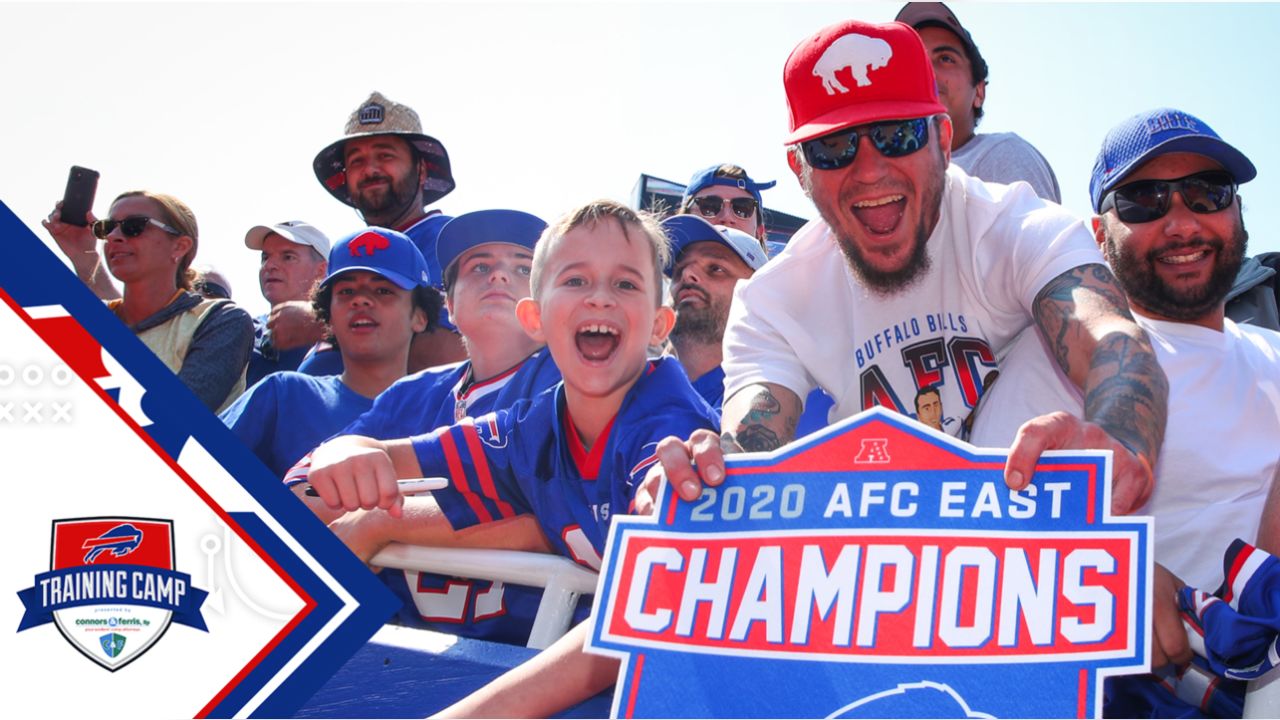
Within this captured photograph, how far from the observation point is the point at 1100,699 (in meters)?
1.34

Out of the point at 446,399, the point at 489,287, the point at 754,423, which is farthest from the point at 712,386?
the point at 754,423

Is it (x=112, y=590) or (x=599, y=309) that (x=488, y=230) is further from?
(x=112, y=590)

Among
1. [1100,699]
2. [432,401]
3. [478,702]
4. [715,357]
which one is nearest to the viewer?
[1100,699]

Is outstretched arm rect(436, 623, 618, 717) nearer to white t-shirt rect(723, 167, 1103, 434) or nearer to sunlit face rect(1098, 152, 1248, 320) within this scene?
white t-shirt rect(723, 167, 1103, 434)

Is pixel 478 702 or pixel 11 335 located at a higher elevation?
pixel 11 335

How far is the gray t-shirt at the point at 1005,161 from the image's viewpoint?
376cm

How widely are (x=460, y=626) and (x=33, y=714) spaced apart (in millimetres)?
1017

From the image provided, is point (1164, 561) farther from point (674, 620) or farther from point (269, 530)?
point (269, 530)

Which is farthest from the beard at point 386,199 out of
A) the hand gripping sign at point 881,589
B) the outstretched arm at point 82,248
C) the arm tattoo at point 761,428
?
the hand gripping sign at point 881,589

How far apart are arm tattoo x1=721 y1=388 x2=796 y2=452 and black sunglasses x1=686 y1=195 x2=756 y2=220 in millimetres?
2471

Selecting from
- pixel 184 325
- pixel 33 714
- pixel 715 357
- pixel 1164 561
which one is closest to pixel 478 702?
pixel 33 714

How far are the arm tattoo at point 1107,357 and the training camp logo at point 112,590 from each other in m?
1.47

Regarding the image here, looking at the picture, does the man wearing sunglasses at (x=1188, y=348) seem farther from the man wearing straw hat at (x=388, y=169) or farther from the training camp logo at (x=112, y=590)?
the man wearing straw hat at (x=388, y=169)

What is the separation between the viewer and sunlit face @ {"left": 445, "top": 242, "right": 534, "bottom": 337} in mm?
3592
